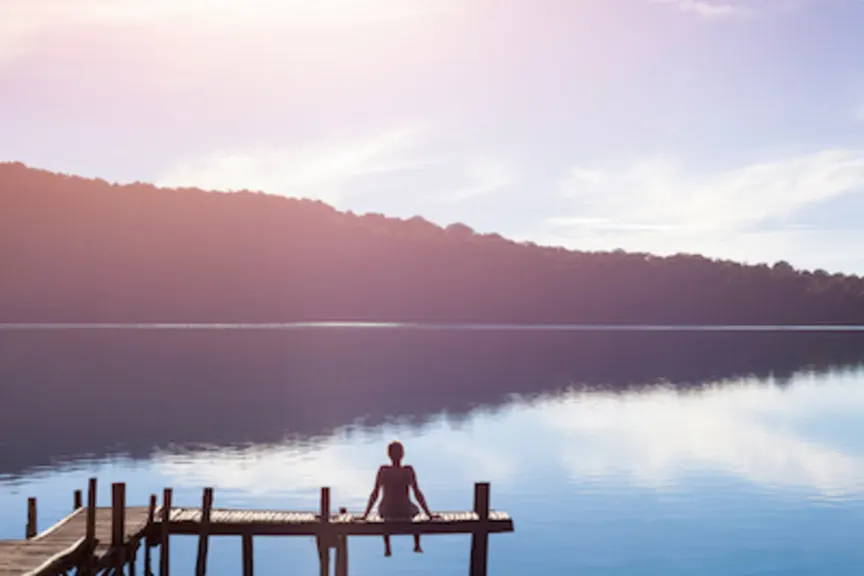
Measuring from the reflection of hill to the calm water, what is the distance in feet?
1.38

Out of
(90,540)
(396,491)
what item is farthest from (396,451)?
(90,540)

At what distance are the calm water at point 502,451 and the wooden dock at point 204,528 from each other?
31.0 ft

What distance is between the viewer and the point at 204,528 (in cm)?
2245

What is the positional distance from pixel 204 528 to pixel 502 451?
40.2 meters

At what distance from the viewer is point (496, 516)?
2270 cm

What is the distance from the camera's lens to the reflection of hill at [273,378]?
6731 centimetres

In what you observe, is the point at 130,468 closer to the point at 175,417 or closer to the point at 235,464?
the point at 235,464

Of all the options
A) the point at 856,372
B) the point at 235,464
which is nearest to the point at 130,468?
the point at 235,464

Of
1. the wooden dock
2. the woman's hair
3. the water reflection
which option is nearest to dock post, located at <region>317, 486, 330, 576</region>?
the wooden dock

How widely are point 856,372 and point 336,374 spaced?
6135cm

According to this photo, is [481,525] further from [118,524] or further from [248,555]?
[118,524]

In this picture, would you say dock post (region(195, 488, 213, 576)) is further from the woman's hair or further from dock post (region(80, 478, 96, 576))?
the woman's hair

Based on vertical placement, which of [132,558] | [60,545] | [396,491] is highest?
[396,491]

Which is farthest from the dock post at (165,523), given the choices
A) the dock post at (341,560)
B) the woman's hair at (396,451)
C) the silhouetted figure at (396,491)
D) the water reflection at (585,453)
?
the water reflection at (585,453)
